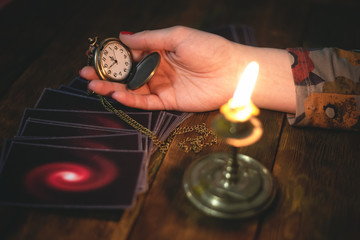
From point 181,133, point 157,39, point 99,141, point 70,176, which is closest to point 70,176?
point 70,176

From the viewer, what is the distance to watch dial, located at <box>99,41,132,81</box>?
1.39m

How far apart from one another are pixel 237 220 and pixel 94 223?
40 centimetres

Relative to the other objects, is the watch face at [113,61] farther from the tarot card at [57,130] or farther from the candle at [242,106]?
the candle at [242,106]

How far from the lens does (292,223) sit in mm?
980

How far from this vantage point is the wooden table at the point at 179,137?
0.97m

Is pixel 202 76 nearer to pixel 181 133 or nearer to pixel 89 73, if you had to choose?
pixel 181 133

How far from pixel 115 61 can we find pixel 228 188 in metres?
0.73

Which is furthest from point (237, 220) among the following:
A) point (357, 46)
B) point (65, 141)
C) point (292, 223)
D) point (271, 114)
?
point (357, 46)

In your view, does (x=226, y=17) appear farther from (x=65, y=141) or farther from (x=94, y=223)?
(x=94, y=223)

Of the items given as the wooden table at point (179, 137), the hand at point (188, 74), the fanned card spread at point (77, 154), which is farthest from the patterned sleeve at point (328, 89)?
the fanned card spread at point (77, 154)

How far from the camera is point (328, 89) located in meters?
1.31

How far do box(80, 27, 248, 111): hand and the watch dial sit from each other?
47mm

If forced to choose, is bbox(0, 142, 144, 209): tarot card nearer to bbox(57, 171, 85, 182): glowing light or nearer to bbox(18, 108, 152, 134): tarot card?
bbox(57, 171, 85, 182): glowing light

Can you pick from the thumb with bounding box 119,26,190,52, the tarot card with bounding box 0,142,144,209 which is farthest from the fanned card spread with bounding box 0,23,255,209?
the thumb with bounding box 119,26,190,52
